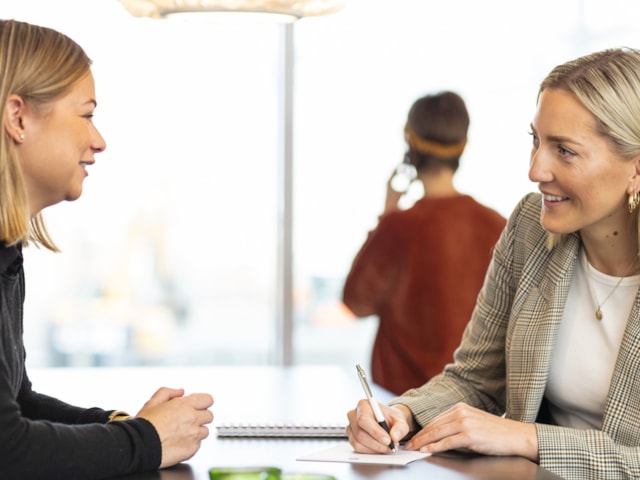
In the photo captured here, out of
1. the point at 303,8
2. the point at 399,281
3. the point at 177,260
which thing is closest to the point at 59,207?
the point at 177,260

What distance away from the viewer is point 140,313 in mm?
5336

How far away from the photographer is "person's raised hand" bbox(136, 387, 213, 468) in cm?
180

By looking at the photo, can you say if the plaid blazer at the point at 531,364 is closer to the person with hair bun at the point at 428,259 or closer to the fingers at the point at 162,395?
the fingers at the point at 162,395

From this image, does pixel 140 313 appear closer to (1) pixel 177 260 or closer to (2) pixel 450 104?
(1) pixel 177 260

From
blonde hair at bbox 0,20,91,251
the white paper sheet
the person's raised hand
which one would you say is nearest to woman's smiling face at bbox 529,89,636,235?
the white paper sheet

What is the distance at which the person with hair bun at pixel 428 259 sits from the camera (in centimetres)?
367

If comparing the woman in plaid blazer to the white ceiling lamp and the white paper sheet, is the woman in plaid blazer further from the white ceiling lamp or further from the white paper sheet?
the white ceiling lamp

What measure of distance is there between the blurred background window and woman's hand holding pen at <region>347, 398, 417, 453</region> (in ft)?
11.0

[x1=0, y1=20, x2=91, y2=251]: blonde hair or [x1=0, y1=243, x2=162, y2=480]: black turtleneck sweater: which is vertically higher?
[x1=0, y1=20, x2=91, y2=251]: blonde hair

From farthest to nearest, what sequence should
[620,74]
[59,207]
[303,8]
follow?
[59,207], [303,8], [620,74]

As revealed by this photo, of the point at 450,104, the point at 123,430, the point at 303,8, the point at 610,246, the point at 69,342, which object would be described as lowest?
the point at 69,342

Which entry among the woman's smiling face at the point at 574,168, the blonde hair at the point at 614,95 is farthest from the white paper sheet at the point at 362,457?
the blonde hair at the point at 614,95

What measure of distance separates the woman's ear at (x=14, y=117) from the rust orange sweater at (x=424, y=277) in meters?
2.08

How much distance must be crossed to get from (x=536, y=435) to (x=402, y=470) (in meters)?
0.30
